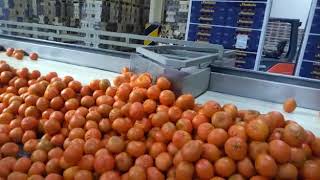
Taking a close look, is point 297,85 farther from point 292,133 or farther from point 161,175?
point 161,175

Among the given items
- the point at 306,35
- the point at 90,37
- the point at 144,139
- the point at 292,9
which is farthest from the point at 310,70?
the point at 144,139

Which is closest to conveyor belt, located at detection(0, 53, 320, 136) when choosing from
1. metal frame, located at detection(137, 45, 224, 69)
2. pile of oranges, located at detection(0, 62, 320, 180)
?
metal frame, located at detection(137, 45, 224, 69)

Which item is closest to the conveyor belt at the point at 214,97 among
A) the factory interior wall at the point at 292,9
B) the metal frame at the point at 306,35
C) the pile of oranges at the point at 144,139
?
the pile of oranges at the point at 144,139

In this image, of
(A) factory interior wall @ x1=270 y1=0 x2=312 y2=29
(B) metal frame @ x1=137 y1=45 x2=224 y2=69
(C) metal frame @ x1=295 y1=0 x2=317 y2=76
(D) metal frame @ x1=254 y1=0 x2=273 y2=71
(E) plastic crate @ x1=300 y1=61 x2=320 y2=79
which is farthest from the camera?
(A) factory interior wall @ x1=270 y1=0 x2=312 y2=29

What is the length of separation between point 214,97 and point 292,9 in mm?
5040

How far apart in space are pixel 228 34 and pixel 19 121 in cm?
382

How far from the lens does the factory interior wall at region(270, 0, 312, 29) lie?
18.7ft

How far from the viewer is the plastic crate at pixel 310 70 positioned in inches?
152

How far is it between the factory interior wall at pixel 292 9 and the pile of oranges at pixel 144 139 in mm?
5259

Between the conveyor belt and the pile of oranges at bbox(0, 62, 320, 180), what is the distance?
40cm

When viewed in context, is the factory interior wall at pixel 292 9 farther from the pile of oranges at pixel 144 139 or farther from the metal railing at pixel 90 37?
the pile of oranges at pixel 144 139

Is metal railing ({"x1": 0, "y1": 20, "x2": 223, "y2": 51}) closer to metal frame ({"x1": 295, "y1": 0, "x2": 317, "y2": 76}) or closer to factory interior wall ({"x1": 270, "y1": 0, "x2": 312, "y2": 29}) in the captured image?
metal frame ({"x1": 295, "y1": 0, "x2": 317, "y2": 76})

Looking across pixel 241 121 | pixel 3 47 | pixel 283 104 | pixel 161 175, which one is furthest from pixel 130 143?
pixel 3 47

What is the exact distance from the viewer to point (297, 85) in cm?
162
